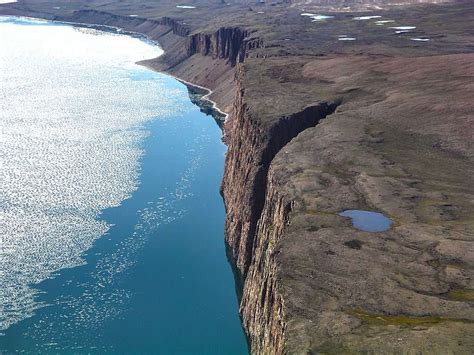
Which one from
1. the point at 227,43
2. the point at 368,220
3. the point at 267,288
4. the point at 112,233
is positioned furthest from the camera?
the point at 227,43

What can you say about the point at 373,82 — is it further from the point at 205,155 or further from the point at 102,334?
the point at 102,334

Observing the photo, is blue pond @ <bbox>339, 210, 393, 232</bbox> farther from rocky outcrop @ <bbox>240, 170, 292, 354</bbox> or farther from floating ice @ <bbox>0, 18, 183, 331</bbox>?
floating ice @ <bbox>0, 18, 183, 331</bbox>

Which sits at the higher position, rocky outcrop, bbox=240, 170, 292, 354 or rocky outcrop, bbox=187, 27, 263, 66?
rocky outcrop, bbox=187, 27, 263, 66

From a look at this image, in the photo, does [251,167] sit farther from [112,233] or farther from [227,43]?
[227,43]

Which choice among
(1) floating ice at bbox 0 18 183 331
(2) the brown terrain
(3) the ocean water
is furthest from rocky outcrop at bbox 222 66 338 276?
(1) floating ice at bbox 0 18 183 331

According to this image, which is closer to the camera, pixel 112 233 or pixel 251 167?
pixel 251 167

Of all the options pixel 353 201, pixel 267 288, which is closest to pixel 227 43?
pixel 353 201

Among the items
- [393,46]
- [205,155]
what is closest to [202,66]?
[393,46]

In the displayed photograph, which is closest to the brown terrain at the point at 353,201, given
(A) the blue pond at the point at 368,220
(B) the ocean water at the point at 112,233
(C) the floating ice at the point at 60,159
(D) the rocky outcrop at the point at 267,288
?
(D) the rocky outcrop at the point at 267,288
